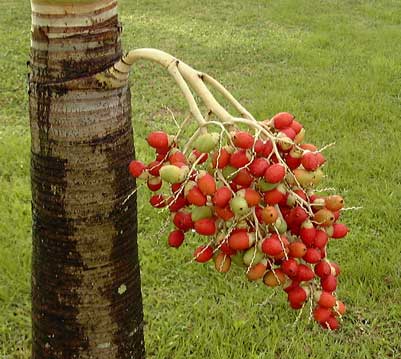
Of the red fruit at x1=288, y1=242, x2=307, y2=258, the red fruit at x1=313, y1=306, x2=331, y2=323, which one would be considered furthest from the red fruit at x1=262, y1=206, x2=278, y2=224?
the red fruit at x1=313, y1=306, x2=331, y2=323

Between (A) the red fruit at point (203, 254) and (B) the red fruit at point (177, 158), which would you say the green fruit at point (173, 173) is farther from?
(A) the red fruit at point (203, 254)

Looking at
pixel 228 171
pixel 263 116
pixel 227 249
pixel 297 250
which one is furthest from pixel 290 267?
pixel 263 116

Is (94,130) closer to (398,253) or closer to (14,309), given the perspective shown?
(14,309)

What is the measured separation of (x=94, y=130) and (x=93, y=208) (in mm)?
218

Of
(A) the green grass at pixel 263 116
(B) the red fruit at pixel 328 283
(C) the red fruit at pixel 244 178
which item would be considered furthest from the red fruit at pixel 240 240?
(A) the green grass at pixel 263 116

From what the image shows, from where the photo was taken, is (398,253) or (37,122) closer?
(37,122)

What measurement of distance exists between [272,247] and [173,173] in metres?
0.26

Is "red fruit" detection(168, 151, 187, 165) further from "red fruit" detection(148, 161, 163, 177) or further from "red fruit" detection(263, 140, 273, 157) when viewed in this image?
"red fruit" detection(263, 140, 273, 157)

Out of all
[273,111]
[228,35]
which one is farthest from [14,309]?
[228,35]

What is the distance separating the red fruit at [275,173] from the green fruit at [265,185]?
3 centimetres

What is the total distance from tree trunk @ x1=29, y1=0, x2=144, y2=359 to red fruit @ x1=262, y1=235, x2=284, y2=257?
59 cm

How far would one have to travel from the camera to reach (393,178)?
5.13 metres

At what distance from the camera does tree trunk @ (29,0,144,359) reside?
1.84 m

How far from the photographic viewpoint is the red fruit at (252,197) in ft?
4.94
